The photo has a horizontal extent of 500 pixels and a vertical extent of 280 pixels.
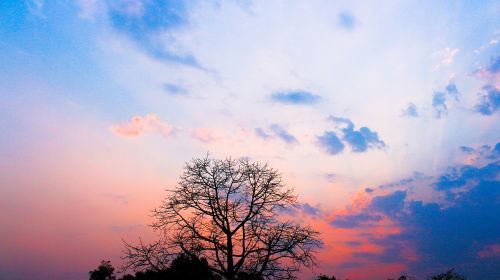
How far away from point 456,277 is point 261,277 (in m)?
25.6

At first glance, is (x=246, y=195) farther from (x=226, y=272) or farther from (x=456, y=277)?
(x=456, y=277)

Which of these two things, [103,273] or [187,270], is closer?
[187,270]

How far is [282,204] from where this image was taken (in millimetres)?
16969

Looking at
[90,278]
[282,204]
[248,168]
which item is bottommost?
[90,278]

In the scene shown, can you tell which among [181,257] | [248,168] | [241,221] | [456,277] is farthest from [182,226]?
[456,277]

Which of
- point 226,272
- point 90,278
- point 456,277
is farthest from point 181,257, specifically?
point 90,278

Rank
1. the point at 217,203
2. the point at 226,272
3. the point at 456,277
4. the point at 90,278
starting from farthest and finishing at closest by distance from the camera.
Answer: the point at 90,278
the point at 456,277
the point at 217,203
the point at 226,272

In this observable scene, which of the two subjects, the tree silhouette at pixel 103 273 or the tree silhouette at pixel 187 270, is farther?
the tree silhouette at pixel 103 273

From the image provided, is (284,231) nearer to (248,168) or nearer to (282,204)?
(282,204)

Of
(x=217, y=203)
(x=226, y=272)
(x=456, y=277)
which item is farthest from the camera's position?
(x=456, y=277)

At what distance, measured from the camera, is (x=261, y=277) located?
15.5m

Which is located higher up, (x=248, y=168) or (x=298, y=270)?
(x=248, y=168)

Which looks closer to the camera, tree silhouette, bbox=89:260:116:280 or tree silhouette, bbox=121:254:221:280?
tree silhouette, bbox=121:254:221:280

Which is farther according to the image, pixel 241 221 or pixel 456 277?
pixel 456 277
